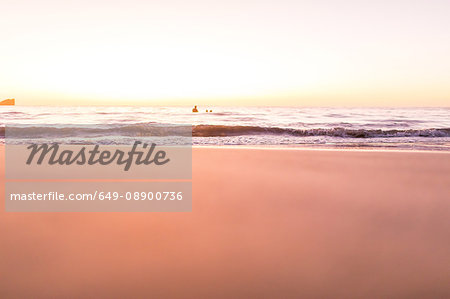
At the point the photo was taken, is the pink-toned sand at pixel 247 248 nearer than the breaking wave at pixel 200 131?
Yes

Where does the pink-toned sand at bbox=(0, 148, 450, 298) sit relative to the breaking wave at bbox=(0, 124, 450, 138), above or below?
below

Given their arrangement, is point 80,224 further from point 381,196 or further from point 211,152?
point 211,152

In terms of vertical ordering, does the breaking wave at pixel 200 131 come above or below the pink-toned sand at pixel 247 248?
above

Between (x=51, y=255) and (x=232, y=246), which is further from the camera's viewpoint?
(x=232, y=246)

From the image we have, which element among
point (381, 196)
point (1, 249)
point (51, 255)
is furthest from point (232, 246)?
point (381, 196)

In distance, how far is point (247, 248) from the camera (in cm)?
243

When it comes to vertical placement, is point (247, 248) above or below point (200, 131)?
below

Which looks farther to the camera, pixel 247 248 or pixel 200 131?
pixel 200 131

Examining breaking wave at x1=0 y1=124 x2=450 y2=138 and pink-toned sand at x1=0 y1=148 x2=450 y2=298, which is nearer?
pink-toned sand at x1=0 y1=148 x2=450 y2=298

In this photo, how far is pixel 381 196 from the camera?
3.67 m

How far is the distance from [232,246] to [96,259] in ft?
3.10

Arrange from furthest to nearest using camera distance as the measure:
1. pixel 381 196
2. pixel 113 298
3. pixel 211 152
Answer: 1. pixel 211 152
2. pixel 381 196
3. pixel 113 298

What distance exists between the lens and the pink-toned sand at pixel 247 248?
6.59ft

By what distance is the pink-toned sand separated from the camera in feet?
6.59
